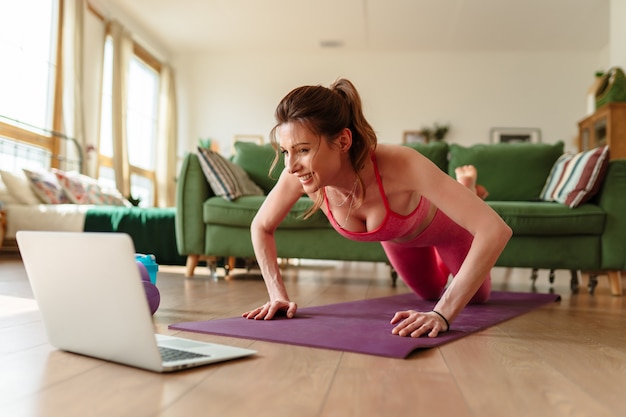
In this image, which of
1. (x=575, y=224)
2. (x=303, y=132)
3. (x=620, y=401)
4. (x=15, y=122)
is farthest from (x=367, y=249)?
(x=15, y=122)

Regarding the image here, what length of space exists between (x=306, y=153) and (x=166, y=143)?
23.7 feet

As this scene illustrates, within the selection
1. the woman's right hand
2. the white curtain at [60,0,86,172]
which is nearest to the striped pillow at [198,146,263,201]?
the woman's right hand

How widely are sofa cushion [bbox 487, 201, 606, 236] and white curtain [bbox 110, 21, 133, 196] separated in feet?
16.8

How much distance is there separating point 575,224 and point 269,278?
78.2 inches

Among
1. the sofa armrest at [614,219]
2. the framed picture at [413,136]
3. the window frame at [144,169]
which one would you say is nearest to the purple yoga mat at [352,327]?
the sofa armrest at [614,219]

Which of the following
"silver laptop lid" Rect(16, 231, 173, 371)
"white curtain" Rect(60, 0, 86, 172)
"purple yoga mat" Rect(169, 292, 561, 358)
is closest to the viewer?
"silver laptop lid" Rect(16, 231, 173, 371)

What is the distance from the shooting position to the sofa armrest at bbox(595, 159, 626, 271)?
306 cm

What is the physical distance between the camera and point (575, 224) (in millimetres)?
3100

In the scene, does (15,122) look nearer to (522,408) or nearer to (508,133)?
(522,408)

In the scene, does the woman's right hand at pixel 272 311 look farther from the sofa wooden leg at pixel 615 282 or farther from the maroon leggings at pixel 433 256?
the sofa wooden leg at pixel 615 282

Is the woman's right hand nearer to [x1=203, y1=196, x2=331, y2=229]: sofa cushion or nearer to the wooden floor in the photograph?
the wooden floor

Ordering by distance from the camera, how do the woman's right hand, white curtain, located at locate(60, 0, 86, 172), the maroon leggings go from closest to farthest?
the woman's right hand < the maroon leggings < white curtain, located at locate(60, 0, 86, 172)

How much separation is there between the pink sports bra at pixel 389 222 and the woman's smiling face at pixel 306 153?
23cm

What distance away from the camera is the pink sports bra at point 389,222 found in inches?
69.6
